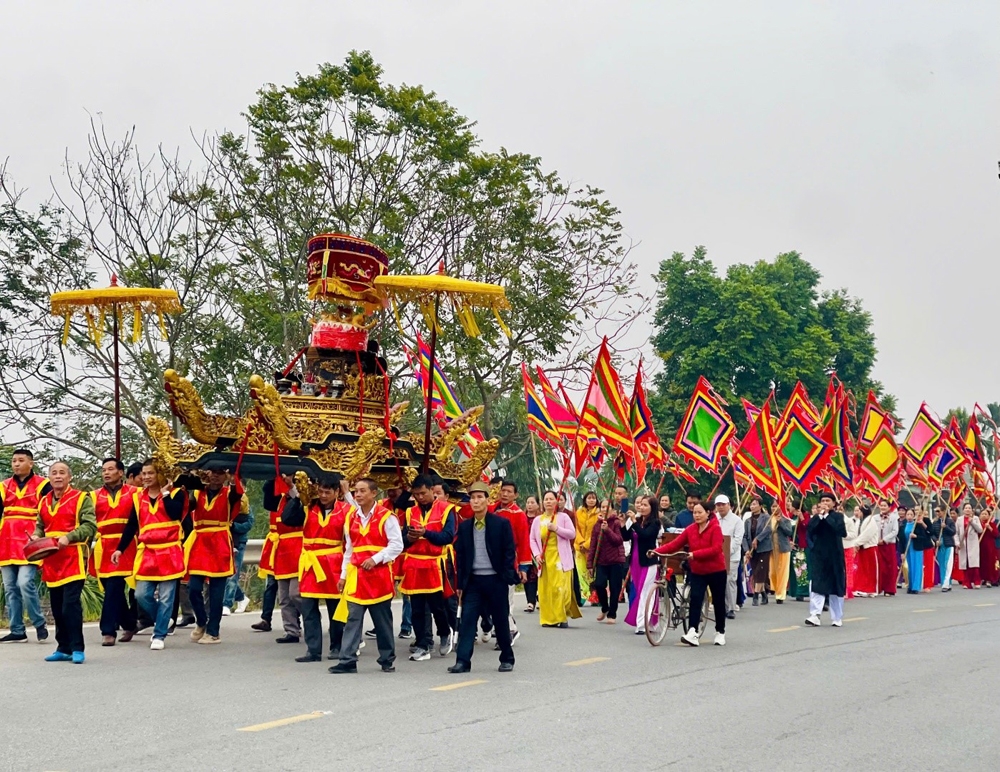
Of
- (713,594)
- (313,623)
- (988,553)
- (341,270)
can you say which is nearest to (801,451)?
(988,553)

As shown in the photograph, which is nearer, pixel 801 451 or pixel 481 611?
pixel 481 611

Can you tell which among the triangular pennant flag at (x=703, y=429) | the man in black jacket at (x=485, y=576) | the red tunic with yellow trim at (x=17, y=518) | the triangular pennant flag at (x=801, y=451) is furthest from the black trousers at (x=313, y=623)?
the triangular pennant flag at (x=801, y=451)

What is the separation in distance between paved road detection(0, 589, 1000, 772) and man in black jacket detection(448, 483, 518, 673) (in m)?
0.30

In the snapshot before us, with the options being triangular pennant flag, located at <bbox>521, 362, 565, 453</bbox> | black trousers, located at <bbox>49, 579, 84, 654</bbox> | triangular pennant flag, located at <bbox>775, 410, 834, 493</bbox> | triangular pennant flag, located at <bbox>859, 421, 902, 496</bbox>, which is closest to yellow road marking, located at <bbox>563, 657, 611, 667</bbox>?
black trousers, located at <bbox>49, 579, 84, 654</bbox>

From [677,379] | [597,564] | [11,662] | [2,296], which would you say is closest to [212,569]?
[11,662]

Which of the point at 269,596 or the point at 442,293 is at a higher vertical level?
the point at 442,293

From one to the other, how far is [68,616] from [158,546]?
4.70 ft

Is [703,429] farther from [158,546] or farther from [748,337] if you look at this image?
[748,337]

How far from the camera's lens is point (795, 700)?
10.1m

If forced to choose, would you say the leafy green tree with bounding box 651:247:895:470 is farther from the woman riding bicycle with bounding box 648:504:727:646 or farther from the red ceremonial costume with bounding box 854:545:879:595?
the woman riding bicycle with bounding box 648:504:727:646

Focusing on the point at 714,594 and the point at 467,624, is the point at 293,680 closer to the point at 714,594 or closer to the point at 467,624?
the point at 467,624

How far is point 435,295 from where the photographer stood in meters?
13.4

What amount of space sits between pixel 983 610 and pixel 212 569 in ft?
41.8

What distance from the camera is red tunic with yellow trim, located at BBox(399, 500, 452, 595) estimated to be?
1260 centimetres
